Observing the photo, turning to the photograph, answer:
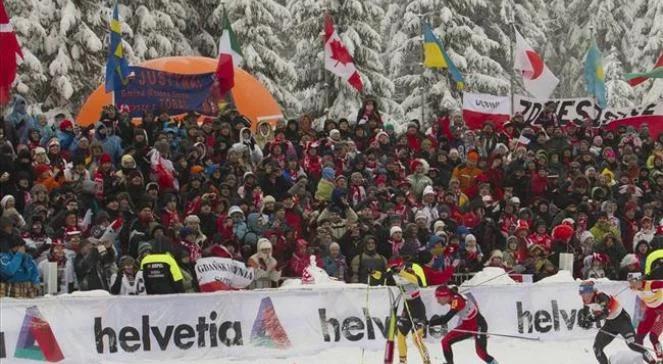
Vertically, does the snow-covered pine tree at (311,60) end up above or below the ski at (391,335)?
above

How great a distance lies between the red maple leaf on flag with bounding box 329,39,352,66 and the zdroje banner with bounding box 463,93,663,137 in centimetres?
264

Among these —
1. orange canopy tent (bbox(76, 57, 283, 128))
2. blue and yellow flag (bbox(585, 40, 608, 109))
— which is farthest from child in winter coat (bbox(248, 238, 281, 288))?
blue and yellow flag (bbox(585, 40, 608, 109))

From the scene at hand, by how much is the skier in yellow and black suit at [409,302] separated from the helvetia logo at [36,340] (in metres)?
4.16

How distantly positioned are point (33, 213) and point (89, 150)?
248cm

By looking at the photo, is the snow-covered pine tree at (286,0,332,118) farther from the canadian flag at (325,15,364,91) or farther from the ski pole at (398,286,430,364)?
the ski pole at (398,286,430,364)

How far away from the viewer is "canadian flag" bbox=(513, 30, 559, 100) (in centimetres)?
2731

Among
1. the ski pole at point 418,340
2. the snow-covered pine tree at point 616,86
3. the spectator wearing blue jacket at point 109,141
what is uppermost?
the snow-covered pine tree at point 616,86

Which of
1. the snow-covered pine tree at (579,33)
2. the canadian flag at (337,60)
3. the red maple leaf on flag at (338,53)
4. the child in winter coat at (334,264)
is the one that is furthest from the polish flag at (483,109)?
the snow-covered pine tree at (579,33)

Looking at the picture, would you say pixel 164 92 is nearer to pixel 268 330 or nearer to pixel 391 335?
pixel 268 330

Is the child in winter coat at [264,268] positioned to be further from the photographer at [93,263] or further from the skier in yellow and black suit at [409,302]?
the photographer at [93,263]

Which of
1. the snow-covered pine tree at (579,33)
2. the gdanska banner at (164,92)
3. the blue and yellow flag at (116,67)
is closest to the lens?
the blue and yellow flag at (116,67)

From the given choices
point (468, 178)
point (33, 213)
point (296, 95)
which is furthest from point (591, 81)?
point (33, 213)

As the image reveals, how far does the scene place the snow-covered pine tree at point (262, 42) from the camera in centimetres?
3853

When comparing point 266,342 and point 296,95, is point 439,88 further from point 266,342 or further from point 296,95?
point 266,342
